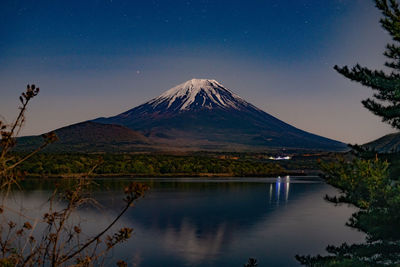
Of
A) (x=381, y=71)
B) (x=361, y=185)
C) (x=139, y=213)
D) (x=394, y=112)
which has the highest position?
(x=381, y=71)

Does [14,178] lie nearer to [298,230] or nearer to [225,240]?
[225,240]

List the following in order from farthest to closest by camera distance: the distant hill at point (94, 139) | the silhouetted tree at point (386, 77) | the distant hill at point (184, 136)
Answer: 1. the distant hill at point (184, 136)
2. the distant hill at point (94, 139)
3. the silhouetted tree at point (386, 77)

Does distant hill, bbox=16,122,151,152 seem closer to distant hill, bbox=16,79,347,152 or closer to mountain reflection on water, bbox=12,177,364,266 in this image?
distant hill, bbox=16,79,347,152

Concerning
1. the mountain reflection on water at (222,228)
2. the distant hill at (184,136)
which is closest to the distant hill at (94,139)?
the distant hill at (184,136)

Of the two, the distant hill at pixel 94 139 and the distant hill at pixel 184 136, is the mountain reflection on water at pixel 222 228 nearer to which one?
the distant hill at pixel 94 139

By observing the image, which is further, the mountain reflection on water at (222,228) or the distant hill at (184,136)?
the distant hill at (184,136)

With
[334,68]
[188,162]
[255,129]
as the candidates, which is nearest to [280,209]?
[334,68]
